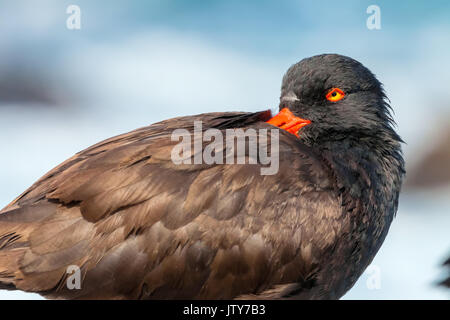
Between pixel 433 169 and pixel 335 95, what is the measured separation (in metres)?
5.21

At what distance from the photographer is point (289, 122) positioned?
151 inches

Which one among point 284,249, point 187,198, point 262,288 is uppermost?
point 187,198

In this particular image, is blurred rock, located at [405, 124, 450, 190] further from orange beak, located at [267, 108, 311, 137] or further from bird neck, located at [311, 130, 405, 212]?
orange beak, located at [267, 108, 311, 137]

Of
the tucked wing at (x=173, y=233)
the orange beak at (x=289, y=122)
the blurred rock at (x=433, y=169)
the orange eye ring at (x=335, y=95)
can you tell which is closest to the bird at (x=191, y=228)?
the tucked wing at (x=173, y=233)

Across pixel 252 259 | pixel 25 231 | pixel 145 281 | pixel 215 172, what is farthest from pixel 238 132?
pixel 25 231

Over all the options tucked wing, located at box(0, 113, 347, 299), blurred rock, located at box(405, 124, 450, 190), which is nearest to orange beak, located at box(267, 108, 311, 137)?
tucked wing, located at box(0, 113, 347, 299)

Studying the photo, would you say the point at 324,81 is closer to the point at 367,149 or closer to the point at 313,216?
the point at 367,149

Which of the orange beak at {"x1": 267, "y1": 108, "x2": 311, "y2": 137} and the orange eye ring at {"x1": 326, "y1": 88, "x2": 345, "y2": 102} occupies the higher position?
the orange eye ring at {"x1": 326, "y1": 88, "x2": 345, "y2": 102}

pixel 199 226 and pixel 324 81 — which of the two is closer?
pixel 199 226

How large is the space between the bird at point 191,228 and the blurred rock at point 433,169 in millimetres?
5087

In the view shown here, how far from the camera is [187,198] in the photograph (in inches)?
127

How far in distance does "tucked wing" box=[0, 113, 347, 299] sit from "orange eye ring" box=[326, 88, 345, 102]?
68 centimetres

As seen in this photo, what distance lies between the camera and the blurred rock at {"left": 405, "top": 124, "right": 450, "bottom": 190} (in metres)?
8.29

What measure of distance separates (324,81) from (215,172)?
1.00 m
